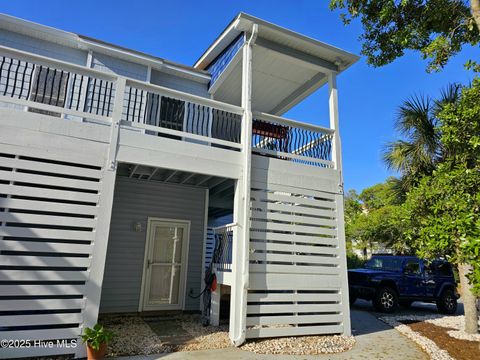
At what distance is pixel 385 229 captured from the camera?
21.4m

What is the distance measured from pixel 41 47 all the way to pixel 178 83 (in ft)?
10.5

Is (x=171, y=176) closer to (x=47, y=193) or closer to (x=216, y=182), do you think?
(x=216, y=182)

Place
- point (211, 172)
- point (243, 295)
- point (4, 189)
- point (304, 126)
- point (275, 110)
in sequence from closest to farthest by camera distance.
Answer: point (4, 189) → point (243, 295) → point (211, 172) → point (304, 126) → point (275, 110)

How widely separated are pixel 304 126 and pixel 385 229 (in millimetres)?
17527

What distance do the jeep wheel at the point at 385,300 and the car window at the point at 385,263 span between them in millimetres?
923

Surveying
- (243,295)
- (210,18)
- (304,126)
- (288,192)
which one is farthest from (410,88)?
(243,295)

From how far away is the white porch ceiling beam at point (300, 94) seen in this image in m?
7.86

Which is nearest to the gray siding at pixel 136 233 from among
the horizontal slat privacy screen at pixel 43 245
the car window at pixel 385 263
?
the horizontal slat privacy screen at pixel 43 245

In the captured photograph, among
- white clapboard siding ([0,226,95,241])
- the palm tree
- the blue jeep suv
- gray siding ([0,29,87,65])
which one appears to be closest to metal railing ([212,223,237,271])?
white clapboard siding ([0,226,95,241])

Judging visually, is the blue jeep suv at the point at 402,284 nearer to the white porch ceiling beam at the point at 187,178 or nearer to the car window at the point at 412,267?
the car window at the point at 412,267

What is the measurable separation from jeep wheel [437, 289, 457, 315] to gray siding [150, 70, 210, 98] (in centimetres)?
986

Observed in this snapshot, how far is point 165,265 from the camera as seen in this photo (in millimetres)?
7426

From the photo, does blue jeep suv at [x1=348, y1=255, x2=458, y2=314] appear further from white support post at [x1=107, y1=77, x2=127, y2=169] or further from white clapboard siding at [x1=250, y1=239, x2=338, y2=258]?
white support post at [x1=107, y1=77, x2=127, y2=169]

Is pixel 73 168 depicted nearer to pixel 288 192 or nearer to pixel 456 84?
pixel 288 192
